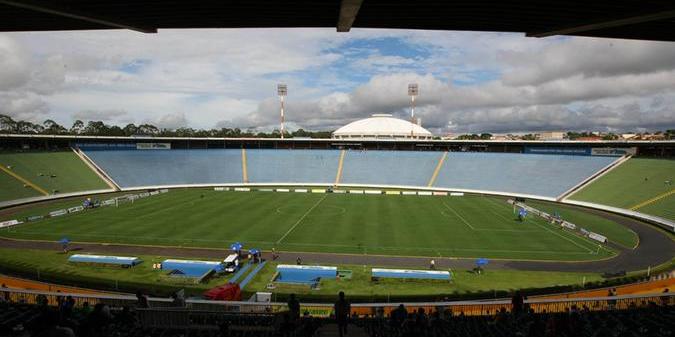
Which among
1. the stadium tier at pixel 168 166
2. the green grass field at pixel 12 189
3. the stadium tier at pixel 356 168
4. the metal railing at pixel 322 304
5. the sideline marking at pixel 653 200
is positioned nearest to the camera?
the metal railing at pixel 322 304

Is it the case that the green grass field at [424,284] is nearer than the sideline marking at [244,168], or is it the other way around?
the green grass field at [424,284]

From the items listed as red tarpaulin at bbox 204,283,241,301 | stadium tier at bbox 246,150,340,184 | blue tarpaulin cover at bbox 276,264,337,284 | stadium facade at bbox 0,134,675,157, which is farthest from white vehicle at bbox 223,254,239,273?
stadium facade at bbox 0,134,675,157

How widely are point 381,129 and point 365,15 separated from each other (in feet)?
382

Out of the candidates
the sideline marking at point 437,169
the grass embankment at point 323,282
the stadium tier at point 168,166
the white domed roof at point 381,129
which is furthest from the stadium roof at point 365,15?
the white domed roof at point 381,129

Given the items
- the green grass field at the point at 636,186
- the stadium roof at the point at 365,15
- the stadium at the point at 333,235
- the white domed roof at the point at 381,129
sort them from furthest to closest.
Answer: the white domed roof at the point at 381,129, the green grass field at the point at 636,186, the stadium at the point at 333,235, the stadium roof at the point at 365,15

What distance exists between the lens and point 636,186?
2109 inches

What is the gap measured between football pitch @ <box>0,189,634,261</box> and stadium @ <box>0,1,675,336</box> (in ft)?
0.96

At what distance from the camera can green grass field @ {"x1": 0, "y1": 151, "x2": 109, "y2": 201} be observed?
54.8 meters

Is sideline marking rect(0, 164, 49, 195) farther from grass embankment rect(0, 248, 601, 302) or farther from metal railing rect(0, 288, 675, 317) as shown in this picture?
metal railing rect(0, 288, 675, 317)

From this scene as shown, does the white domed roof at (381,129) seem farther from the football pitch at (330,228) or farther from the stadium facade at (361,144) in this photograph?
the football pitch at (330,228)

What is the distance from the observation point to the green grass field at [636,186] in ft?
154

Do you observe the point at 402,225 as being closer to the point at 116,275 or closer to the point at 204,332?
the point at 116,275

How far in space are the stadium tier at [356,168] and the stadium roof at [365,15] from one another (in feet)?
190

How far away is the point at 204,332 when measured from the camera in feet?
31.6
